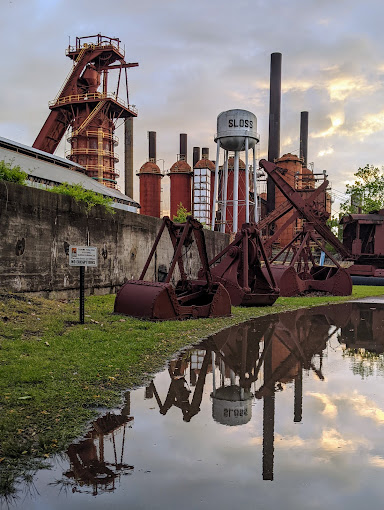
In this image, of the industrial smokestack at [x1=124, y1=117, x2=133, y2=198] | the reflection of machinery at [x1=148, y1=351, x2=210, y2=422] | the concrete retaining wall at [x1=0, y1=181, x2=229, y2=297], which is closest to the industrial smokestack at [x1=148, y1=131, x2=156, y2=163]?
the industrial smokestack at [x1=124, y1=117, x2=133, y2=198]

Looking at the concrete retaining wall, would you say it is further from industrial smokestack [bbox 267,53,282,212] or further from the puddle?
industrial smokestack [bbox 267,53,282,212]

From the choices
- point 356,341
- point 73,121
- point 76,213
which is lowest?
point 356,341

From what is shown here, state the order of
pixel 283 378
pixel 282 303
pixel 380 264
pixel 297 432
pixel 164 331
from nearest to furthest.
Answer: pixel 297 432
pixel 283 378
pixel 164 331
pixel 282 303
pixel 380 264

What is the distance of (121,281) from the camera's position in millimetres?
15320

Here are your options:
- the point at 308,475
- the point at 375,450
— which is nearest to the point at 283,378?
the point at 375,450

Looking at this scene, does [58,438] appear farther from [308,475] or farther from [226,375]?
[226,375]

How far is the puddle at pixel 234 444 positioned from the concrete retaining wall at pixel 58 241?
18.5 ft

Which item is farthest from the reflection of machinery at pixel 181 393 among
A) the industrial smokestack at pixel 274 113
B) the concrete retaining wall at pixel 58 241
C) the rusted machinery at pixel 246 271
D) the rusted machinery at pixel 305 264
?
the industrial smokestack at pixel 274 113

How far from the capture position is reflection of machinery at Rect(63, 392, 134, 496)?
315 centimetres

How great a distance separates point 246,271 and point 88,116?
104 ft

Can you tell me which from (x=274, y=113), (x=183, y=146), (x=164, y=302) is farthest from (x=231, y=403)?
(x=183, y=146)

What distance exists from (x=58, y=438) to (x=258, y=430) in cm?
177

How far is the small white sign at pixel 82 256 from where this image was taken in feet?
29.3

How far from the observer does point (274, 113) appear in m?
47.0
